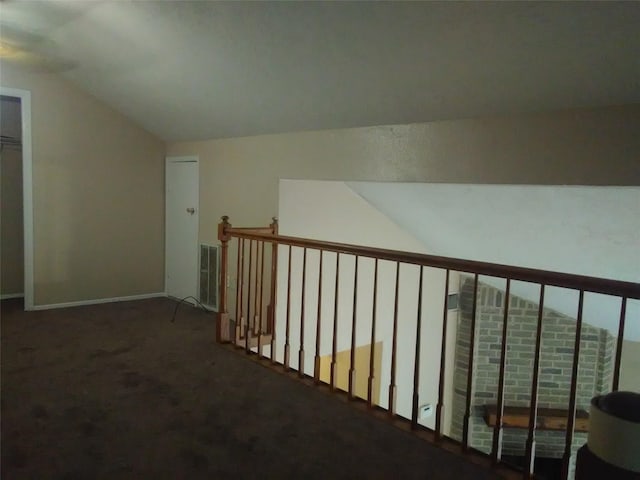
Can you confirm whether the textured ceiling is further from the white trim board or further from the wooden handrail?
the wooden handrail

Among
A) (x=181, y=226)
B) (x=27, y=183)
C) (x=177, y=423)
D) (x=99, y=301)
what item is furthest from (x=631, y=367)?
(x=27, y=183)

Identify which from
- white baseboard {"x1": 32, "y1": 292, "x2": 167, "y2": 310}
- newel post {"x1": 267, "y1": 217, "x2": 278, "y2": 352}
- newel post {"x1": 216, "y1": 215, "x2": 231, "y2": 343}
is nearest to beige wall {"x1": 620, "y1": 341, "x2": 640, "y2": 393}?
newel post {"x1": 267, "y1": 217, "x2": 278, "y2": 352}

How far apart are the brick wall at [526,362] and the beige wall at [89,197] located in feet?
12.0

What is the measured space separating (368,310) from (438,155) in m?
2.37

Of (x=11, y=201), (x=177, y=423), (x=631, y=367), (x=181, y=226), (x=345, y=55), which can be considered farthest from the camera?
(x=181, y=226)

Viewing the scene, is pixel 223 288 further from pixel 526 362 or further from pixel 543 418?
pixel 543 418

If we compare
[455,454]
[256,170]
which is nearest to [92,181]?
[256,170]

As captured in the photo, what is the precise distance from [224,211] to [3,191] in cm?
243

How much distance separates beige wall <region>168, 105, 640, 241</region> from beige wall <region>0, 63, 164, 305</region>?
3.08 feet

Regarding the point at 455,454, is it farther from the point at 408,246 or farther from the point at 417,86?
the point at 408,246

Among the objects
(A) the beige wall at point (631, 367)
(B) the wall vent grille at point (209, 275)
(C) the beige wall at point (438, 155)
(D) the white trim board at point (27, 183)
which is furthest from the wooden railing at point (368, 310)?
(D) the white trim board at point (27, 183)

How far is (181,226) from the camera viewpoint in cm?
538

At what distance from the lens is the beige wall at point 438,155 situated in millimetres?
2266

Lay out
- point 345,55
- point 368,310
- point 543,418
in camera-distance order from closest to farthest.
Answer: point 345,55, point 368,310, point 543,418
